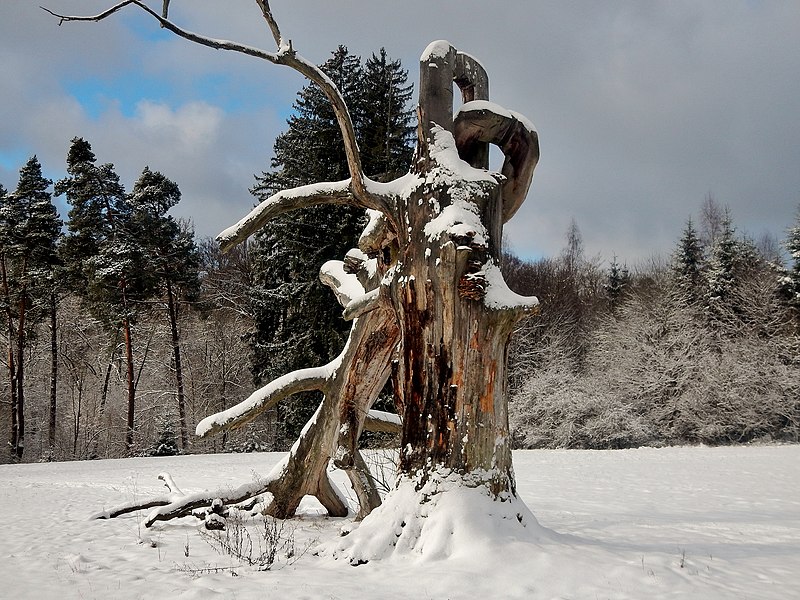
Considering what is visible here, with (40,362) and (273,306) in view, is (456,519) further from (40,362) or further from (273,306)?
(40,362)

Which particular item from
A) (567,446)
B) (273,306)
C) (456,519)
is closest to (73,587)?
(456,519)

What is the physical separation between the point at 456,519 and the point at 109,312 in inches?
916

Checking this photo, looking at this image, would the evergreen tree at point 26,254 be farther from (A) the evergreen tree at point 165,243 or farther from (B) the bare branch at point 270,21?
(B) the bare branch at point 270,21

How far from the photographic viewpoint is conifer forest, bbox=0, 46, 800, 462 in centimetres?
2383

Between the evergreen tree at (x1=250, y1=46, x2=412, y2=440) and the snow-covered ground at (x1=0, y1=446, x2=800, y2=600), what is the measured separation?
32.5 feet

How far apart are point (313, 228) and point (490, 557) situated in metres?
19.5

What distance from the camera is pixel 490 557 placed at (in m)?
4.59

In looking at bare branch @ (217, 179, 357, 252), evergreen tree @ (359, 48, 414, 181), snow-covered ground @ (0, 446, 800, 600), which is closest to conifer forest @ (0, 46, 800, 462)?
evergreen tree @ (359, 48, 414, 181)

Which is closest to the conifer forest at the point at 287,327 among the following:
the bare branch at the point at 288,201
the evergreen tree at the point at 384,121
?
the evergreen tree at the point at 384,121

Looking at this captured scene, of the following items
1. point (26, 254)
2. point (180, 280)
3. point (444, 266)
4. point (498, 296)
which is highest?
point (26, 254)

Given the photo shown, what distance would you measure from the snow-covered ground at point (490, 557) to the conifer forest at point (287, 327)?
11.6 meters

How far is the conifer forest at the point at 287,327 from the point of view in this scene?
23.8 metres

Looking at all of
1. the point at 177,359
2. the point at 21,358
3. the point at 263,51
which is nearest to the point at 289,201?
the point at 263,51

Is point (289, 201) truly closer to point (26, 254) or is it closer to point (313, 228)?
point (313, 228)
